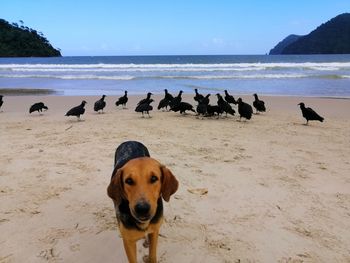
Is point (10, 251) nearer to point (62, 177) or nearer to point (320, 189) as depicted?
point (62, 177)

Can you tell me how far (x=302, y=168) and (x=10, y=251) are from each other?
14.8 feet

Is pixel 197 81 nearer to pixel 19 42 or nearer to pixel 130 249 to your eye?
pixel 130 249

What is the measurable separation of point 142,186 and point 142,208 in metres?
0.19

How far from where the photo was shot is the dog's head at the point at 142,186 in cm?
295

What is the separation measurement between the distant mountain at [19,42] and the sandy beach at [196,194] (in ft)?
395

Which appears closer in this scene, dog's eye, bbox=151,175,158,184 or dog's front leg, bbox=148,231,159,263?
dog's eye, bbox=151,175,158,184

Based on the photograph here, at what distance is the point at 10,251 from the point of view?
388 centimetres

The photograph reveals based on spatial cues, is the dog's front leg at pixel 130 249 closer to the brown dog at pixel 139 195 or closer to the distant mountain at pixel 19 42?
the brown dog at pixel 139 195

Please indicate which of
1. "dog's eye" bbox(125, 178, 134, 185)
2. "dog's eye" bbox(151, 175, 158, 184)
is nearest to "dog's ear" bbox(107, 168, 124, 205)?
"dog's eye" bbox(125, 178, 134, 185)

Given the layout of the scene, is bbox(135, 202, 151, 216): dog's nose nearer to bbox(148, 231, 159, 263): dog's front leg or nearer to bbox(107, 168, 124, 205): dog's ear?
bbox(107, 168, 124, 205): dog's ear

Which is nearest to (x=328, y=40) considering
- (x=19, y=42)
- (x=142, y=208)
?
(x=19, y=42)

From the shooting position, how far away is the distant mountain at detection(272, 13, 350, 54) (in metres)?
136

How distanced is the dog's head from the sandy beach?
0.92m

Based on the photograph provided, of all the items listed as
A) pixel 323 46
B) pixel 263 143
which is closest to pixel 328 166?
pixel 263 143
